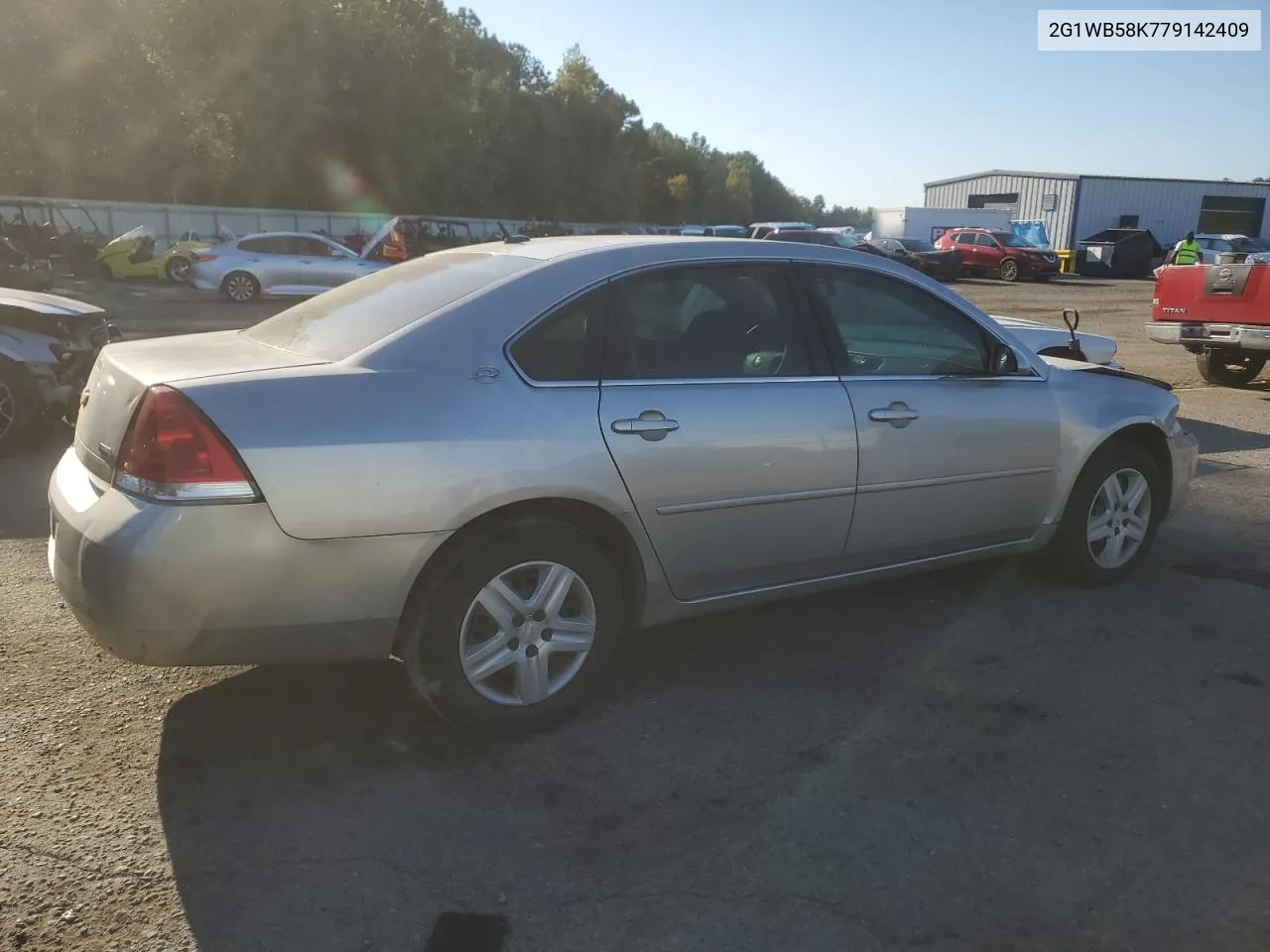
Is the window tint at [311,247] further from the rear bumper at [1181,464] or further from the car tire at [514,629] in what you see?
the car tire at [514,629]

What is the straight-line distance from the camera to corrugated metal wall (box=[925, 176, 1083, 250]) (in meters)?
Result: 47.9

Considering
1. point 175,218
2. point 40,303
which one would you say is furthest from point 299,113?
point 40,303

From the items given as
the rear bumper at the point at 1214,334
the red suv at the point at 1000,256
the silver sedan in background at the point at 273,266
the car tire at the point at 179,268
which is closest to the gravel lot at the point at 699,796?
the rear bumper at the point at 1214,334

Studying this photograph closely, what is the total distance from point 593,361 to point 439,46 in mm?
58000

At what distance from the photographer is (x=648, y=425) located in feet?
11.3

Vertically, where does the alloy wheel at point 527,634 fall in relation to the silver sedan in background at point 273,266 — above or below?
below

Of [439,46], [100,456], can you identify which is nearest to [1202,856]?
[100,456]

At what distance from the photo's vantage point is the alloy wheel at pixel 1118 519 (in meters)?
4.80

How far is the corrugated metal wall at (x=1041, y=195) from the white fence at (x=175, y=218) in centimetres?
2219

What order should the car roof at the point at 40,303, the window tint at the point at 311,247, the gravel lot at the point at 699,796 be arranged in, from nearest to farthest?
the gravel lot at the point at 699,796
the car roof at the point at 40,303
the window tint at the point at 311,247

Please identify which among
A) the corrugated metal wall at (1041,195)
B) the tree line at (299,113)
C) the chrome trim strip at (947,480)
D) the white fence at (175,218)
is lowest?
the chrome trim strip at (947,480)

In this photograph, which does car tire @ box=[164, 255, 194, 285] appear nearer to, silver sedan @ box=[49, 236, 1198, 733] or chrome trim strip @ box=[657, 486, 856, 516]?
silver sedan @ box=[49, 236, 1198, 733]

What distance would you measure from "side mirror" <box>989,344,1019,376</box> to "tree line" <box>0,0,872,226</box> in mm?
39759

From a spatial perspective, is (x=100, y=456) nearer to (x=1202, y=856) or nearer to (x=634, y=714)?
(x=634, y=714)
